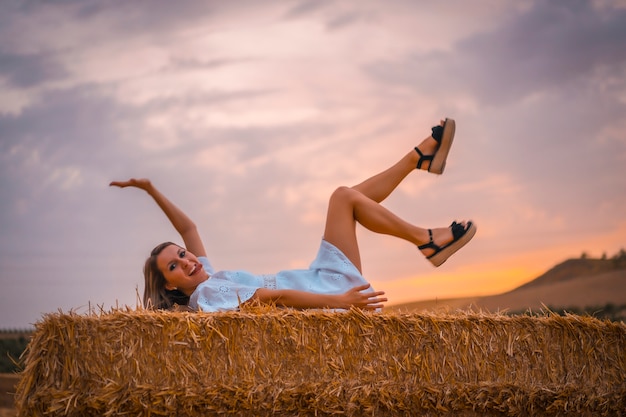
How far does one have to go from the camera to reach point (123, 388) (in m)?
3.75

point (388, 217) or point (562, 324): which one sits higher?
point (388, 217)

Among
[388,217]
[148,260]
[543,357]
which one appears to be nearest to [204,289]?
[148,260]

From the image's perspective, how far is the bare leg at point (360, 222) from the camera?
16.5ft

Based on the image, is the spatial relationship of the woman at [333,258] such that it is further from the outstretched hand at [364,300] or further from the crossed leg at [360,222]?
the outstretched hand at [364,300]

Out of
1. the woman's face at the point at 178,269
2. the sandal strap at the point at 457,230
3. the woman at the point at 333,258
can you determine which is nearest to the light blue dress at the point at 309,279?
the woman at the point at 333,258

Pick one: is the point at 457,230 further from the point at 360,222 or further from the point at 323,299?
the point at 323,299

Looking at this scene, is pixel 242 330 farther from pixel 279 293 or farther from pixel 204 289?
pixel 204 289

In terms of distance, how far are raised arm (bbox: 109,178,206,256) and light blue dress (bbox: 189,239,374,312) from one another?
0.53 metres

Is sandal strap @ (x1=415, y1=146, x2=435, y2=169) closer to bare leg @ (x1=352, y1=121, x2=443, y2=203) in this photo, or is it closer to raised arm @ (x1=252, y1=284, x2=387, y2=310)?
bare leg @ (x1=352, y1=121, x2=443, y2=203)

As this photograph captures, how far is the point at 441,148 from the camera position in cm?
533

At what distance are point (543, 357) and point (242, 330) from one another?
1802mm

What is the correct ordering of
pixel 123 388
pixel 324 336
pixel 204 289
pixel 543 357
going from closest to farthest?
1. pixel 123 388
2. pixel 324 336
3. pixel 543 357
4. pixel 204 289

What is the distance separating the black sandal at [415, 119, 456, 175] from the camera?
5.34 metres

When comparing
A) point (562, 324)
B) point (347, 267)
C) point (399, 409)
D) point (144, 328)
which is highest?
point (347, 267)
